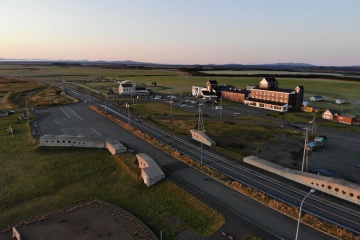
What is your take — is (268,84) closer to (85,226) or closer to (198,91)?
(198,91)

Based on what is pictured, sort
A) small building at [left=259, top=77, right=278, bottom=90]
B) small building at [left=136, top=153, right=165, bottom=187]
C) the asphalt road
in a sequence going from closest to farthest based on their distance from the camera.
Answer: the asphalt road, small building at [left=136, top=153, right=165, bottom=187], small building at [left=259, top=77, right=278, bottom=90]

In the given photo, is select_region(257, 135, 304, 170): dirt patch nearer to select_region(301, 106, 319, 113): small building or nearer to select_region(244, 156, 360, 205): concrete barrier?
select_region(244, 156, 360, 205): concrete barrier

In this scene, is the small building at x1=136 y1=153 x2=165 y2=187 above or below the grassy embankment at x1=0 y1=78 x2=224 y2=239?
above

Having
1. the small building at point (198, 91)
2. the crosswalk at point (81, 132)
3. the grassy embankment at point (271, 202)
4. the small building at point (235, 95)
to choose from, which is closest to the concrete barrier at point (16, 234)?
the grassy embankment at point (271, 202)

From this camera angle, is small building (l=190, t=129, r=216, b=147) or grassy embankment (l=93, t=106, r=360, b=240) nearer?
grassy embankment (l=93, t=106, r=360, b=240)

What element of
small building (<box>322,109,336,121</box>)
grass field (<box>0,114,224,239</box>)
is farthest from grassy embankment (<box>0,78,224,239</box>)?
small building (<box>322,109,336,121</box>)

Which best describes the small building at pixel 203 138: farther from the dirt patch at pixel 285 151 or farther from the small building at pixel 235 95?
the small building at pixel 235 95

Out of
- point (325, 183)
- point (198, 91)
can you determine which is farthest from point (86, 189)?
point (198, 91)

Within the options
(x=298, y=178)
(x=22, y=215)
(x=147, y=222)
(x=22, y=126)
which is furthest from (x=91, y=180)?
(x=22, y=126)
